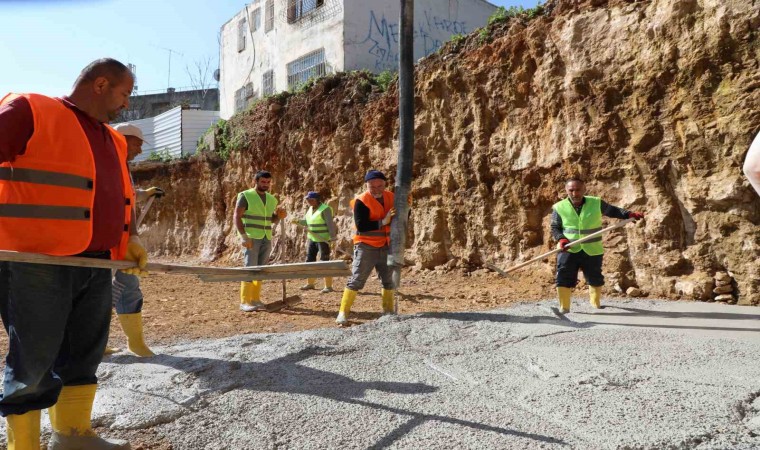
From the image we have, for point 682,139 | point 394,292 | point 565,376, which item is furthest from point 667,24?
point 565,376

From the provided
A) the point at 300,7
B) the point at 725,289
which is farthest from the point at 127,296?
the point at 300,7

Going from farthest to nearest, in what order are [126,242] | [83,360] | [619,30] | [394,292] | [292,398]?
1. [619,30]
2. [394,292]
3. [292,398]
4. [126,242]
5. [83,360]

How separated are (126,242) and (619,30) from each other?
7973 millimetres

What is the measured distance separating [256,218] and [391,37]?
1180cm

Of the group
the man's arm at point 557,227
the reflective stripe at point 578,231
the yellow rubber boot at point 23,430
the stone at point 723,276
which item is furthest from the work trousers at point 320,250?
the yellow rubber boot at point 23,430

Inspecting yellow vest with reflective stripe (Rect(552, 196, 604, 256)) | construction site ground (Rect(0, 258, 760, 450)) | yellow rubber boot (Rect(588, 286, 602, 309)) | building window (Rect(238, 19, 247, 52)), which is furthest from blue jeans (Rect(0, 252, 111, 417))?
building window (Rect(238, 19, 247, 52))

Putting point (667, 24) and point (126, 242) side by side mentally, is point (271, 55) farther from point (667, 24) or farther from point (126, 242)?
point (126, 242)

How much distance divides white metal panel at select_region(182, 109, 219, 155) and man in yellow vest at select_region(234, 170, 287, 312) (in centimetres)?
1561

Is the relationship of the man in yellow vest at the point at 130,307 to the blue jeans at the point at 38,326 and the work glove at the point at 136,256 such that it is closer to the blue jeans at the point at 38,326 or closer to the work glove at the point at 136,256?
the work glove at the point at 136,256

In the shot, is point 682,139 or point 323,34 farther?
point 323,34

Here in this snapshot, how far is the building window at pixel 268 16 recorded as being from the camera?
19969 millimetres

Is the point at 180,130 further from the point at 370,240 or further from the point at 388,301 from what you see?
the point at 388,301

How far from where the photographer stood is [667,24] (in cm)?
761

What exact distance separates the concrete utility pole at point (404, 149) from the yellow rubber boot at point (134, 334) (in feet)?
8.47
